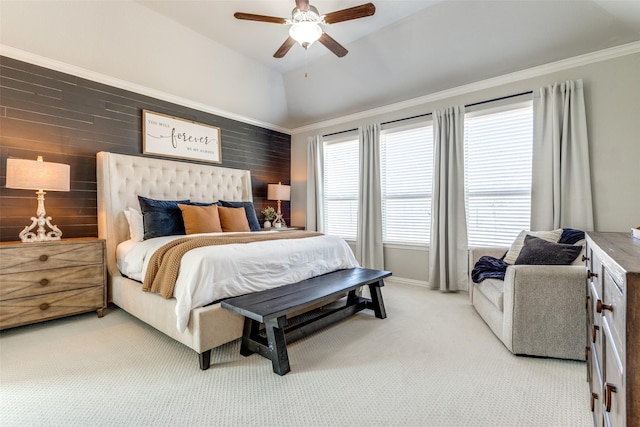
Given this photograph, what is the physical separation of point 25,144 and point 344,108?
394 cm

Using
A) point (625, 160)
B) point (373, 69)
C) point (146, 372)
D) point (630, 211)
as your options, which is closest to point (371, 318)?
point (146, 372)

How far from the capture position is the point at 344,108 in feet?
16.1

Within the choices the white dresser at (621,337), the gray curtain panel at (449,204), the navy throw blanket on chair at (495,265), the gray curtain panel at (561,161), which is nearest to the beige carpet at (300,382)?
the navy throw blanket on chair at (495,265)

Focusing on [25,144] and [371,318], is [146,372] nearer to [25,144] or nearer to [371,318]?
[371,318]

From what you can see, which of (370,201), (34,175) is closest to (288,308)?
(34,175)

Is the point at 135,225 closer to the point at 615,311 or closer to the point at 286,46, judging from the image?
the point at 286,46

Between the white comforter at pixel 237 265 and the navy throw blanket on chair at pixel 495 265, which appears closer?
the white comforter at pixel 237 265

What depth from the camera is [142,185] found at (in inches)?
148

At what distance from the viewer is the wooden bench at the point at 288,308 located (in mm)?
2004

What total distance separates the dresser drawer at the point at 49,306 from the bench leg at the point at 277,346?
2.15 meters

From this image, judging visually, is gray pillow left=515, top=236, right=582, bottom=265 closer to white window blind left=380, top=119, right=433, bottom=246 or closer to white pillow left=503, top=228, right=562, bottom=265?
white pillow left=503, top=228, right=562, bottom=265

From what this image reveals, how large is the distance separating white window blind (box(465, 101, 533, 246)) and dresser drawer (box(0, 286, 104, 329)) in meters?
4.30

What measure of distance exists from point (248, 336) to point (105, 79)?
11.0 ft

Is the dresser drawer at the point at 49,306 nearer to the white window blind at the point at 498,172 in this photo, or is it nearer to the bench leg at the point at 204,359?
the bench leg at the point at 204,359
